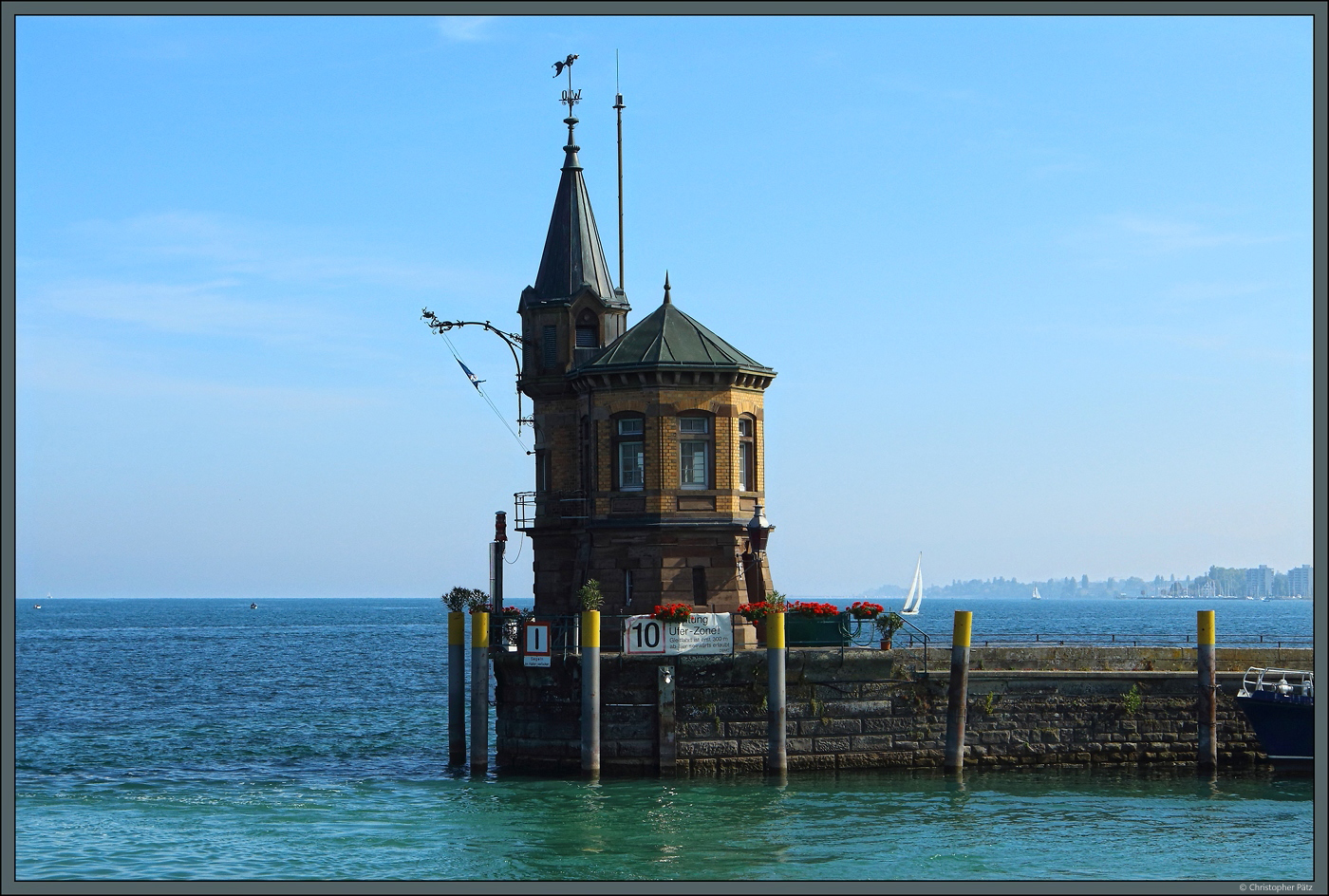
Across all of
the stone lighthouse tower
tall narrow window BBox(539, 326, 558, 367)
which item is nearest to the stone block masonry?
the stone lighthouse tower

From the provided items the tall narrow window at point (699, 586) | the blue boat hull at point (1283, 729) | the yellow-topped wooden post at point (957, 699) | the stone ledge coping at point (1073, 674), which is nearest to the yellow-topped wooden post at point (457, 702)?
the tall narrow window at point (699, 586)

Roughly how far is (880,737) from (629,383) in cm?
1125

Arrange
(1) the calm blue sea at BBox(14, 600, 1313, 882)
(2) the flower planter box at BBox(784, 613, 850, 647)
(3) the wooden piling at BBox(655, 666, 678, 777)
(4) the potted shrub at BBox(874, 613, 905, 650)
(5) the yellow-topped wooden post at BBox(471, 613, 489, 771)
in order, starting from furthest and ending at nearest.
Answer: (4) the potted shrub at BBox(874, 613, 905, 650), (2) the flower planter box at BBox(784, 613, 850, 647), (5) the yellow-topped wooden post at BBox(471, 613, 489, 771), (3) the wooden piling at BBox(655, 666, 678, 777), (1) the calm blue sea at BBox(14, 600, 1313, 882)

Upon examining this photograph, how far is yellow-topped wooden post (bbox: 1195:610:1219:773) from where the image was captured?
36.6 metres

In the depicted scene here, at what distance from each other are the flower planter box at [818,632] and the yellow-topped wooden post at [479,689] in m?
7.66

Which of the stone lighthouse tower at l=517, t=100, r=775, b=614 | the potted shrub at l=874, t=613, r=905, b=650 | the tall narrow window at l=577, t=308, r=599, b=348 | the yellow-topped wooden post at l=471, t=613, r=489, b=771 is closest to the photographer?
the yellow-topped wooden post at l=471, t=613, r=489, b=771

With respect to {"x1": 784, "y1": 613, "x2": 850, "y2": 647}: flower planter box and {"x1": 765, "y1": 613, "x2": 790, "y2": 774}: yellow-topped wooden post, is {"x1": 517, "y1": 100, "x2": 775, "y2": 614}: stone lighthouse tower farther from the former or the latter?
{"x1": 765, "y1": 613, "x2": 790, "y2": 774}: yellow-topped wooden post

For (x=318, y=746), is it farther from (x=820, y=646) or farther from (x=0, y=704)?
(x=0, y=704)

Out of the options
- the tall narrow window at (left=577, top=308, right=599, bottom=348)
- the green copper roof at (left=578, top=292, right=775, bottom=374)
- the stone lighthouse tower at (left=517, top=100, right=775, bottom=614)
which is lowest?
the stone lighthouse tower at (left=517, top=100, right=775, bottom=614)

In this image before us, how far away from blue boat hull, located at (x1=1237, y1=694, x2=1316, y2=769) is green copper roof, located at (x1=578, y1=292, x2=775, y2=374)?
608 inches

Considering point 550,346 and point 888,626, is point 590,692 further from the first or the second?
point 550,346

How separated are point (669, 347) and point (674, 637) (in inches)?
315

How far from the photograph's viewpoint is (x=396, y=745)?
4675 cm

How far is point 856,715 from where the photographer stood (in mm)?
36031
